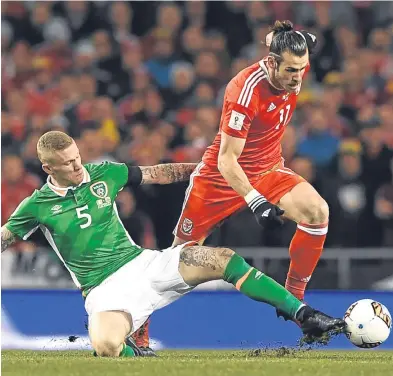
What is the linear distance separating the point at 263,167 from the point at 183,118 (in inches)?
149

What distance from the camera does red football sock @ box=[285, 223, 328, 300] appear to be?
8.07 m

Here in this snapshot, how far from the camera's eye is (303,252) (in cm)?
814

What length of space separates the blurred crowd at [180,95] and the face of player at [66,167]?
10.6 feet

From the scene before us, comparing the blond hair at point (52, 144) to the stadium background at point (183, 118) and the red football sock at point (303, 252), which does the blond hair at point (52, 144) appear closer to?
the red football sock at point (303, 252)

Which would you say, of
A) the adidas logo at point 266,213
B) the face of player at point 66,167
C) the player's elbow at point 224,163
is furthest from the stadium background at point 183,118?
the face of player at point 66,167

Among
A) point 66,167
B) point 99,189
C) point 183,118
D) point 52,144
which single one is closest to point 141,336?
point 99,189

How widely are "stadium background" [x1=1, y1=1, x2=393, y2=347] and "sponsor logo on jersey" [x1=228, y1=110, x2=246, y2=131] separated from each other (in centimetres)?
214

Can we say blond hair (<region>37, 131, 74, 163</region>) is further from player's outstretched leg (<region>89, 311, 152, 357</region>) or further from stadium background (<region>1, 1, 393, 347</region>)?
stadium background (<region>1, 1, 393, 347</region>)

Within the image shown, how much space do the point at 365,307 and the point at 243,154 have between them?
1626 mm

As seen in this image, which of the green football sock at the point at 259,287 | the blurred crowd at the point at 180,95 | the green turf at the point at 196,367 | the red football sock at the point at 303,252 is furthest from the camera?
the blurred crowd at the point at 180,95

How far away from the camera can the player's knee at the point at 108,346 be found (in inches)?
271

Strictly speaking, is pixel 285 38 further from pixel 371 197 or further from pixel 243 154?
pixel 371 197

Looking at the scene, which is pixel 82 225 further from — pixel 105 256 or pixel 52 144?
pixel 52 144

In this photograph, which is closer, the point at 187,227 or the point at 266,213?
the point at 266,213
